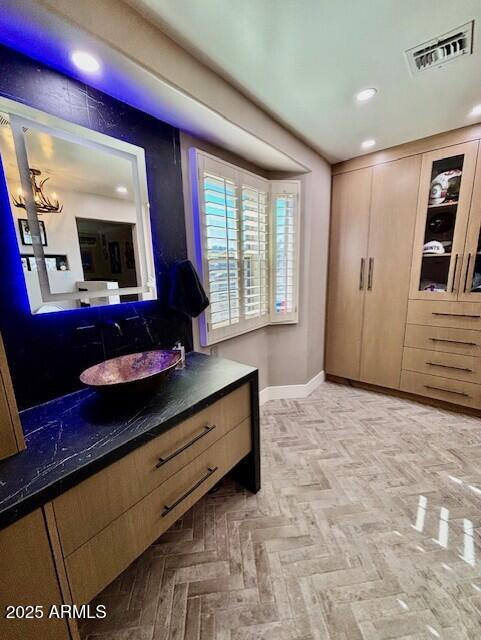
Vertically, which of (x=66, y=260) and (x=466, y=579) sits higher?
(x=66, y=260)

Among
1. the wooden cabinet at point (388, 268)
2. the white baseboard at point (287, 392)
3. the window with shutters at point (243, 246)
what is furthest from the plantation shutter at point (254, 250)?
the wooden cabinet at point (388, 268)

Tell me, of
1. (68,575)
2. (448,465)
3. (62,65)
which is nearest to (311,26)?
(62,65)

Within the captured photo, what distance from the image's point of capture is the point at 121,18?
984 millimetres

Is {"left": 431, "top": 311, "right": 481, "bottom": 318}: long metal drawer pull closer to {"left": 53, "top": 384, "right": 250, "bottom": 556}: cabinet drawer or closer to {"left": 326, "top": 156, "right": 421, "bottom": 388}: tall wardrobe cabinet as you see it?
{"left": 326, "top": 156, "right": 421, "bottom": 388}: tall wardrobe cabinet

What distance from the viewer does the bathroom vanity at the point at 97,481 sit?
691 mm

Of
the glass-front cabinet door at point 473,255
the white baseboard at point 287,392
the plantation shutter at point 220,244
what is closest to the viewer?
the plantation shutter at point 220,244

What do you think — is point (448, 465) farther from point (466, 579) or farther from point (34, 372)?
point (34, 372)

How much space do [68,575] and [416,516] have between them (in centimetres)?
164

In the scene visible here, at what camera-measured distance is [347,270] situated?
107 inches

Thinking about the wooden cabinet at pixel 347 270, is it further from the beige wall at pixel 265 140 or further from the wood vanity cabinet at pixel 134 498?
the wood vanity cabinet at pixel 134 498

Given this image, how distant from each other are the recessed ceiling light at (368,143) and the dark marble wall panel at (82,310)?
5.35 feet

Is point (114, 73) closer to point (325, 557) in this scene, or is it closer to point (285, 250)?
point (285, 250)

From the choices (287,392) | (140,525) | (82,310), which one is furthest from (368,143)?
(140,525)

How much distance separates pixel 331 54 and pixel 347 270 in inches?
69.4
